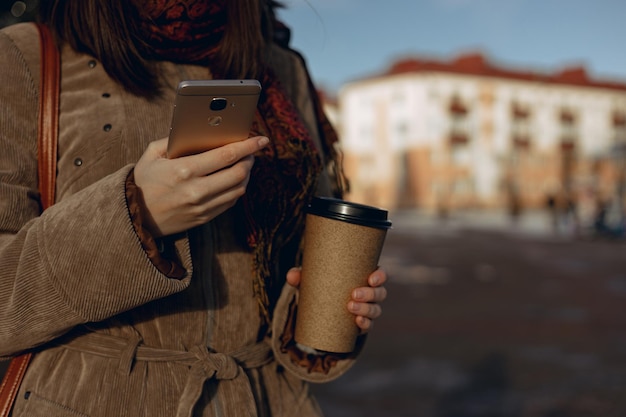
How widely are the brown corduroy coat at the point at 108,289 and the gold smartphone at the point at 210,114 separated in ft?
0.53

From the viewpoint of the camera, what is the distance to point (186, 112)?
41.3 inches

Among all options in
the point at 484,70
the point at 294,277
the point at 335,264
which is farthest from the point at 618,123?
the point at 335,264

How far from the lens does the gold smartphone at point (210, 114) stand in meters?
1.04

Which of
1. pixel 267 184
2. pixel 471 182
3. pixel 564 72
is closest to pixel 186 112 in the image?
pixel 267 184

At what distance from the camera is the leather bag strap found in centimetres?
126

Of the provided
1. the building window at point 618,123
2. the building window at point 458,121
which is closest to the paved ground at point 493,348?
the building window at point 458,121

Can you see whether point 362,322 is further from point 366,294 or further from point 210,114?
point 210,114

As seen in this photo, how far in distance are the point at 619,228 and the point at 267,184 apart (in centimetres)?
2511

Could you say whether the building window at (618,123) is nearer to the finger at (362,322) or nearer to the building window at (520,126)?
the building window at (520,126)

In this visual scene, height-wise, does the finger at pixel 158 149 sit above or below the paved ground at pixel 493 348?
above

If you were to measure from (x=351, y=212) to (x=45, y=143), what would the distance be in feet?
1.96

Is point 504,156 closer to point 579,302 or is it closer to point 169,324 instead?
point 579,302

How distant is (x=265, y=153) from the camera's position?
144 cm

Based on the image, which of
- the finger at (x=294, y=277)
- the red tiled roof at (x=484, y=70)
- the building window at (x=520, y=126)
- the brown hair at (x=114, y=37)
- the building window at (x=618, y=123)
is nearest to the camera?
the brown hair at (x=114, y=37)
